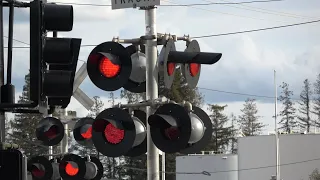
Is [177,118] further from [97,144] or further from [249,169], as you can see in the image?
[249,169]

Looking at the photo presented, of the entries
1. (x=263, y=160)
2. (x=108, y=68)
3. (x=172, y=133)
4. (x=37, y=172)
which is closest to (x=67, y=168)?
(x=37, y=172)

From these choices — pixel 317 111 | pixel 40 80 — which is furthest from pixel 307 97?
pixel 40 80

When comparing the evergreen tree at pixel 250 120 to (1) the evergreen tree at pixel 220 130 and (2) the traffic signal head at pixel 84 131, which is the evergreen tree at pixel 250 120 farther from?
(2) the traffic signal head at pixel 84 131

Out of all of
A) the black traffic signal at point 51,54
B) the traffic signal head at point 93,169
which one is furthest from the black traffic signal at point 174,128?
the traffic signal head at point 93,169

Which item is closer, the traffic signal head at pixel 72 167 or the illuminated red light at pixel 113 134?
the illuminated red light at pixel 113 134

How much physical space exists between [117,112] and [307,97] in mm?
107080

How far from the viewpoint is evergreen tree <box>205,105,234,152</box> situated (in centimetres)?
9961

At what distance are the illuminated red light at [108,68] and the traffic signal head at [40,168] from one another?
915 cm

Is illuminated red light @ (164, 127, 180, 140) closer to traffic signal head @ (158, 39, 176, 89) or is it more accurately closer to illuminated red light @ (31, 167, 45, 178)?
traffic signal head @ (158, 39, 176, 89)

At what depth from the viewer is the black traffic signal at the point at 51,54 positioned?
7.01 meters

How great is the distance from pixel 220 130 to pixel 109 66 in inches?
3669

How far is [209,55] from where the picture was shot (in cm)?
1059

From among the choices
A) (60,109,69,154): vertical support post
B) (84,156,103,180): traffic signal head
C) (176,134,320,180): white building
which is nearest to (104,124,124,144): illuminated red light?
(60,109,69,154): vertical support post

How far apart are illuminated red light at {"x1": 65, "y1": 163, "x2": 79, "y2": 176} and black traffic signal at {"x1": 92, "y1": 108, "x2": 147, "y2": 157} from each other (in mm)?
7843
